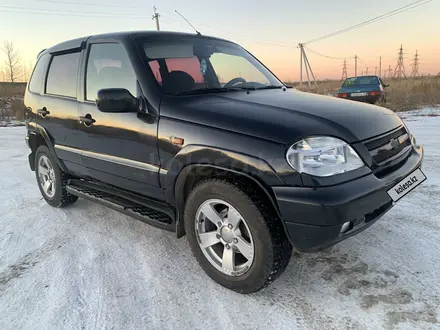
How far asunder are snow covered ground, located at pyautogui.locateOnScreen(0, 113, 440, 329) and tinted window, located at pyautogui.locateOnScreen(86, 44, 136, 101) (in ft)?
4.60

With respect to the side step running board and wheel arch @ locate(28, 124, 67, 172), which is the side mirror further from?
wheel arch @ locate(28, 124, 67, 172)

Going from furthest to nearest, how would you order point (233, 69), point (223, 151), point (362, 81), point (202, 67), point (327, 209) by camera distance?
point (362, 81), point (233, 69), point (202, 67), point (223, 151), point (327, 209)

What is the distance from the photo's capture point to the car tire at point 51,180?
427 cm

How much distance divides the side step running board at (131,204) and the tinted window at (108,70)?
0.93 metres

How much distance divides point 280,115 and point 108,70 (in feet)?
5.86

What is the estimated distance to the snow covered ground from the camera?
2.22 m

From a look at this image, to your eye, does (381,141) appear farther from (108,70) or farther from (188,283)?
(108,70)

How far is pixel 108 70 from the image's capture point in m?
3.31

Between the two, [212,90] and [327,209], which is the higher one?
[212,90]

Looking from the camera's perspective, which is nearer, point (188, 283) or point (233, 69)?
point (188, 283)

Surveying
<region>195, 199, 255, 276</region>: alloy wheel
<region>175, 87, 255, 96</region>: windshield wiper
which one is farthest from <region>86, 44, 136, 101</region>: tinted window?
<region>195, 199, 255, 276</region>: alloy wheel

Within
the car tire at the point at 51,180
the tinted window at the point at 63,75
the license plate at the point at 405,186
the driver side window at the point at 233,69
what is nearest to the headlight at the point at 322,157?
the license plate at the point at 405,186

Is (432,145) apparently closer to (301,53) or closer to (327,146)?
(327,146)

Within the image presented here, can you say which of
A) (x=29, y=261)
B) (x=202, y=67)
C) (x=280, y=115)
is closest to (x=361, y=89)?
(x=202, y=67)
